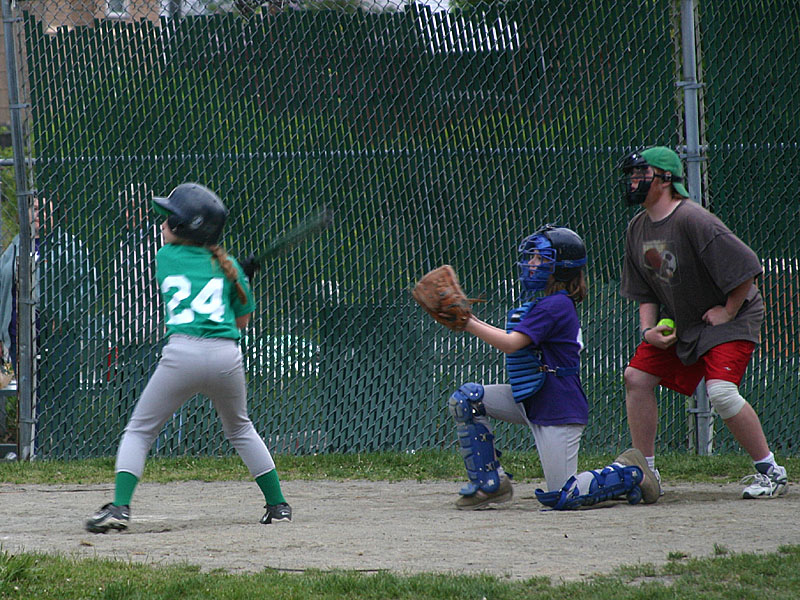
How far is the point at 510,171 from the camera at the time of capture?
22.4 ft

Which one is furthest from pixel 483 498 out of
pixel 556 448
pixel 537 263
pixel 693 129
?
pixel 693 129

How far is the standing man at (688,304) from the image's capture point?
5152 mm

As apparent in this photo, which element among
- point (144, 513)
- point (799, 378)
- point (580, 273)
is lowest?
point (144, 513)

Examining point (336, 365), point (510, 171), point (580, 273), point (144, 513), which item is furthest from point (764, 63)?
point (144, 513)

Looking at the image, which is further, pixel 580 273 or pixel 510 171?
pixel 510 171

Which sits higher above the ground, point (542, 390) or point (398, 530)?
point (542, 390)

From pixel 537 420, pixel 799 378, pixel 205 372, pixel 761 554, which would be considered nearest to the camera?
pixel 761 554

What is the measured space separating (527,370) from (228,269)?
1.53 m

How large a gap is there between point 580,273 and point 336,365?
226 centimetres

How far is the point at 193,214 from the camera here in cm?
467

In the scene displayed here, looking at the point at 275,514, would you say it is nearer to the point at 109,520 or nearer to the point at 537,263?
the point at 109,520

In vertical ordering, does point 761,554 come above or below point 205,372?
below

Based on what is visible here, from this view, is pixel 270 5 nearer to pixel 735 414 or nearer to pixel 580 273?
pixel 580 273

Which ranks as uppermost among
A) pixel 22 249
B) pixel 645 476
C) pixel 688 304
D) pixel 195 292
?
pixel 22 249
